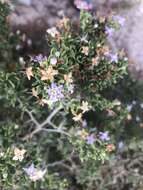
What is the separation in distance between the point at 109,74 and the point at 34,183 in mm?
741

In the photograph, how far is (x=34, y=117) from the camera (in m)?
3.29

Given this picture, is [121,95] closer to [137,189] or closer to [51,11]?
[137,189]

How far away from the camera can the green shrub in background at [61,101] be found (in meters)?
2.61

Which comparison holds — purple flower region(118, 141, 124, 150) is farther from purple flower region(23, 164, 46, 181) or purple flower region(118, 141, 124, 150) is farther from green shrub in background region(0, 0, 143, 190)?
purple flower region(23, 164, 46, 181)

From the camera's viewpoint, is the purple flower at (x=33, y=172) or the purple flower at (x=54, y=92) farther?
the purple flower at (x=33, y=172)

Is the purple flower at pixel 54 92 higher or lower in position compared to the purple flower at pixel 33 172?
higher

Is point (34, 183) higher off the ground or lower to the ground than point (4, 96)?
lower

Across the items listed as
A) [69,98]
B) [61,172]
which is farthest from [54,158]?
[69,98]

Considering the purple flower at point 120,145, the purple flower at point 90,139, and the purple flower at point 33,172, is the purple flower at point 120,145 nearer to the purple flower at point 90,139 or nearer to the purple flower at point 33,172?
the purple flower at point 90,139

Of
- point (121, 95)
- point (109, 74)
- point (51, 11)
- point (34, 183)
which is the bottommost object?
point (34, 183)

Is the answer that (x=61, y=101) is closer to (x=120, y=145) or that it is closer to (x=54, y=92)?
(x=54, y=92)

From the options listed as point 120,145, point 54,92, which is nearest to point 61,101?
point 54,92

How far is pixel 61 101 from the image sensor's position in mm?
2686

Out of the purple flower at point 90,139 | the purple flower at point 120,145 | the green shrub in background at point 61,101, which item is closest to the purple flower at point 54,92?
the green shrub in background at point 61,101
